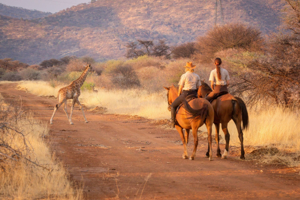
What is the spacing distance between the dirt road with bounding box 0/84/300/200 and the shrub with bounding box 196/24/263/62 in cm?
1866

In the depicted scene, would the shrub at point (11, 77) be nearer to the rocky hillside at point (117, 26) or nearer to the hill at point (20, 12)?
the rocky hillside at point (117, 26)

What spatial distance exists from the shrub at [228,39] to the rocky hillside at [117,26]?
216ft

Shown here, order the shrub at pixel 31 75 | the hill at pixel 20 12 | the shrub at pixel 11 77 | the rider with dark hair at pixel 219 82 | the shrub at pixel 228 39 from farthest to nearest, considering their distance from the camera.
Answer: the hill at pixel 20 12 < the shrub at pixel 11 77 < the shrub at pixel 31 75 < the shrub at pixel 228 39 < the rider with dark hair at pixel 219 82

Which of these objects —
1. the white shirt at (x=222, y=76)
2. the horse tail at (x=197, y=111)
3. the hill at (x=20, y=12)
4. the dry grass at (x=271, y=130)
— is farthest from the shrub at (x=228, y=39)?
the hill at (x=20, y=12)

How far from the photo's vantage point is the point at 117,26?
116 m

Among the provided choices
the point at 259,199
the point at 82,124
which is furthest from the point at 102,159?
the point at 82,124

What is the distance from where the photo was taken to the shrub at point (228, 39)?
27250 mm

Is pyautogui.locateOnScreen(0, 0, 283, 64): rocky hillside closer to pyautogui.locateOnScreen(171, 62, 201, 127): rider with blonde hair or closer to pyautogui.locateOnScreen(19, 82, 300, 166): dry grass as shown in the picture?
pyautogui.locateOnScreen(19, 82, 300, 166): dry grass

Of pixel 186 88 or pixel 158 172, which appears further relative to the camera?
pixel 186 88

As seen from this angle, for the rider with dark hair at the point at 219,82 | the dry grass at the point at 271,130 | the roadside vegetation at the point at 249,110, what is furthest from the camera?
the dry grass at the point at 271,130

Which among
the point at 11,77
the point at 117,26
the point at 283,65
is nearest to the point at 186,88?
the point at 283,65

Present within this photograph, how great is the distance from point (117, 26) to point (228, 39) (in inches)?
3643

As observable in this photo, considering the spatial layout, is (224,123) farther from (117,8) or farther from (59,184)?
(117,8)

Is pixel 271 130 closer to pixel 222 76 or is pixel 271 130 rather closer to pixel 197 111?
pixel 222 76
